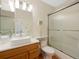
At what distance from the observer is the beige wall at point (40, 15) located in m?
2.70

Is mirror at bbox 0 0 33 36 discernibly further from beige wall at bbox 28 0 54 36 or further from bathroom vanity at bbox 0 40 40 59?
bathroom vanity at bbox 0 40 40 59

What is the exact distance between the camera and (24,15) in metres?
2.27

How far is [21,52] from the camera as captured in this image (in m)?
1.43

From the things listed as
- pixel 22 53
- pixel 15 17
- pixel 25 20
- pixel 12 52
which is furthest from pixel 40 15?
pixel 12 52

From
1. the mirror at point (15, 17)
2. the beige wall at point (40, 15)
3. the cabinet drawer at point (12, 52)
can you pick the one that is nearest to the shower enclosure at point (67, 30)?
the beige wall at point (40, 15)

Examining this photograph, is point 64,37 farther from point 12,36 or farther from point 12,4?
point 12,4

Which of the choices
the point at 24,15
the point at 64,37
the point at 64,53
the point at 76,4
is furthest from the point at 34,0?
the point at 64,53

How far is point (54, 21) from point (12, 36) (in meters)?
1.87

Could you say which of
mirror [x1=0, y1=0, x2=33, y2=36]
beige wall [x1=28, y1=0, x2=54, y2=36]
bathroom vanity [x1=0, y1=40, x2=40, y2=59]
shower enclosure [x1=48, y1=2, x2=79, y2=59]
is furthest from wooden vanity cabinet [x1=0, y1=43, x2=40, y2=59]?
shower enclosure [x1=48, y1=2, x2=79, y2=59]

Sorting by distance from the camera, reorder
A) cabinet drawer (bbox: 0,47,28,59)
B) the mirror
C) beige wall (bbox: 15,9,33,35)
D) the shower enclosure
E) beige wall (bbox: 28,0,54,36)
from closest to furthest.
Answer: cabinet drawer (bbox: 0,47,28,59) → the mirror → the shower enclosure → beige wall (bbox: 15,9,33,35) → beige wall (bbox: 28,0,54,36)

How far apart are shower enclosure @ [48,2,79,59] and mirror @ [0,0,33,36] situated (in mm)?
1099

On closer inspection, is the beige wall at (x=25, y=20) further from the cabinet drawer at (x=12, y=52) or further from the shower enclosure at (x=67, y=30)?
the shower enclosure at (x=67, y=30)

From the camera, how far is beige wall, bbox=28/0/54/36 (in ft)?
8.84

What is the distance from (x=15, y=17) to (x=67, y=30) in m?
1.70
